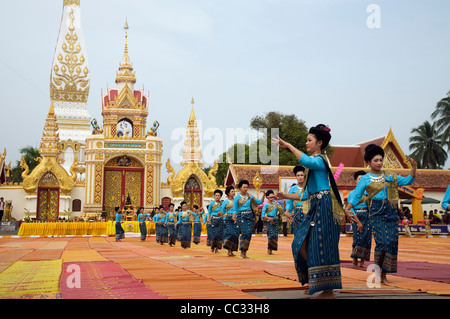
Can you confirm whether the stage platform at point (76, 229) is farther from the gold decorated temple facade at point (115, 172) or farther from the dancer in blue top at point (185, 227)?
the dancer in blue top at point (185, 227)

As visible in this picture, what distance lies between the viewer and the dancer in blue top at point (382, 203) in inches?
236

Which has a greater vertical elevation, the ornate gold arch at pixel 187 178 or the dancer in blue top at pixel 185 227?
the ornate gold arch at pixel 187 178

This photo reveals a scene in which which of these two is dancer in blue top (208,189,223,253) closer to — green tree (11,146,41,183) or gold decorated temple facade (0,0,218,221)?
gold decorated temple facade (0,0,218,221)

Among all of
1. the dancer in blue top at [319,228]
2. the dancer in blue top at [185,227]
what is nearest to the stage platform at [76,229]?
the dancer in blue top at [185,227]

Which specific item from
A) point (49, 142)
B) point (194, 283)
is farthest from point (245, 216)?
point (49, 142)

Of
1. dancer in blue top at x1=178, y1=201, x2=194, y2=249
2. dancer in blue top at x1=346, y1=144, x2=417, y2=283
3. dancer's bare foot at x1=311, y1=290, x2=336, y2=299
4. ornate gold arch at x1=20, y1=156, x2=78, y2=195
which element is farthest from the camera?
ornate gold arch at x1=20, y1=156, x2=78, y2=195

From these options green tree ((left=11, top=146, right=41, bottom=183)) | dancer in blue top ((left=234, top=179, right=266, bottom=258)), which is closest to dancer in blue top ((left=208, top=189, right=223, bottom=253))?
dancer in blue top ((left=234, top=179, right=266, bottom=258))

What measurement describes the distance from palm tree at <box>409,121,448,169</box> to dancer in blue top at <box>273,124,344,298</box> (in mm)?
44146

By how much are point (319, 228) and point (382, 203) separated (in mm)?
1862

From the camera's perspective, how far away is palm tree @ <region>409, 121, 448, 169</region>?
4622 centimetres

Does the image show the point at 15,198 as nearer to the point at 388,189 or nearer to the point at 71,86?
the point at 71,86

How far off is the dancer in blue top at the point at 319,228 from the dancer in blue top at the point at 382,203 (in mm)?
1161

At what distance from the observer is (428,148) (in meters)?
46.6

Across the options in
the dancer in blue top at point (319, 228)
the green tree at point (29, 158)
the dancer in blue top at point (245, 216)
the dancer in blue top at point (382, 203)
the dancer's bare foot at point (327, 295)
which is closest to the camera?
the dancer's bare foot at point (327, 295)
